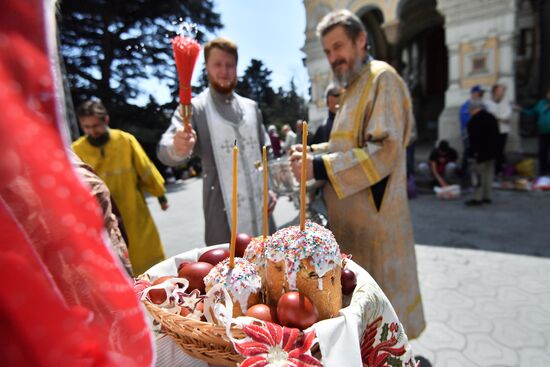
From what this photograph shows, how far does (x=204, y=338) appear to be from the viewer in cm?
78

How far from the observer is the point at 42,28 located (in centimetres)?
41

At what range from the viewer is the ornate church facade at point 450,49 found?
7832 mm

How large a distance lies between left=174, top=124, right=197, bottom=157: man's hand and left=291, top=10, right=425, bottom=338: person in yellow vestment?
1.72ft

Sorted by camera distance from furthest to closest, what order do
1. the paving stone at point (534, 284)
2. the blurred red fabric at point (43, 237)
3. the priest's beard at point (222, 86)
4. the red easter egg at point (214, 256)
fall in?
the paving stone at point (534, 284)
the priest's beard at point (222, 86)
the red easter egg at point (214, 256)
the blurred red fabric at point (43, 237)

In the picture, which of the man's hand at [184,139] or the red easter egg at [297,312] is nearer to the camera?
the red easter egg at [297,312]

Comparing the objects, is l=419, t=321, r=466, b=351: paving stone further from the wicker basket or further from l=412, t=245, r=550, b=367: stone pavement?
the wicker basket

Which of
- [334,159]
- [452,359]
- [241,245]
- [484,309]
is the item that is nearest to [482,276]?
[484,309]

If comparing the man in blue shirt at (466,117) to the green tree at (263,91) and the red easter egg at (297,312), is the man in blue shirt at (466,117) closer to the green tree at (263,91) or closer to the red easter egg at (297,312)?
the green tree at (263,91)

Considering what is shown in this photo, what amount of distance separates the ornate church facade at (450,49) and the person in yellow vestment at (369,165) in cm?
774

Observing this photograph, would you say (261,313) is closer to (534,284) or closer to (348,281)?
(348,281)

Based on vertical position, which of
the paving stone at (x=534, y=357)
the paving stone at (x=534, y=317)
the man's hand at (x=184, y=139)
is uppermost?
the man's hand at (x=184, y=139)

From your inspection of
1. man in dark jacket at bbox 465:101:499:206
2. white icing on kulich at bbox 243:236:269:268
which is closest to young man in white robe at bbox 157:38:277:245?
white icing on kulich at bbox 243:236:269:268

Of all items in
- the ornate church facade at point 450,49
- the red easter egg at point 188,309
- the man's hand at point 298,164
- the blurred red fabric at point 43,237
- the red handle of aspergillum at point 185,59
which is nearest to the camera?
the blurred red fabric at point 43,237

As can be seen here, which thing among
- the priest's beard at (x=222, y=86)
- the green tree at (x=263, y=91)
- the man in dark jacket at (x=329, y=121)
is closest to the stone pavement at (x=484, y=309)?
the man in dark jacket at (x=329, y=121)
